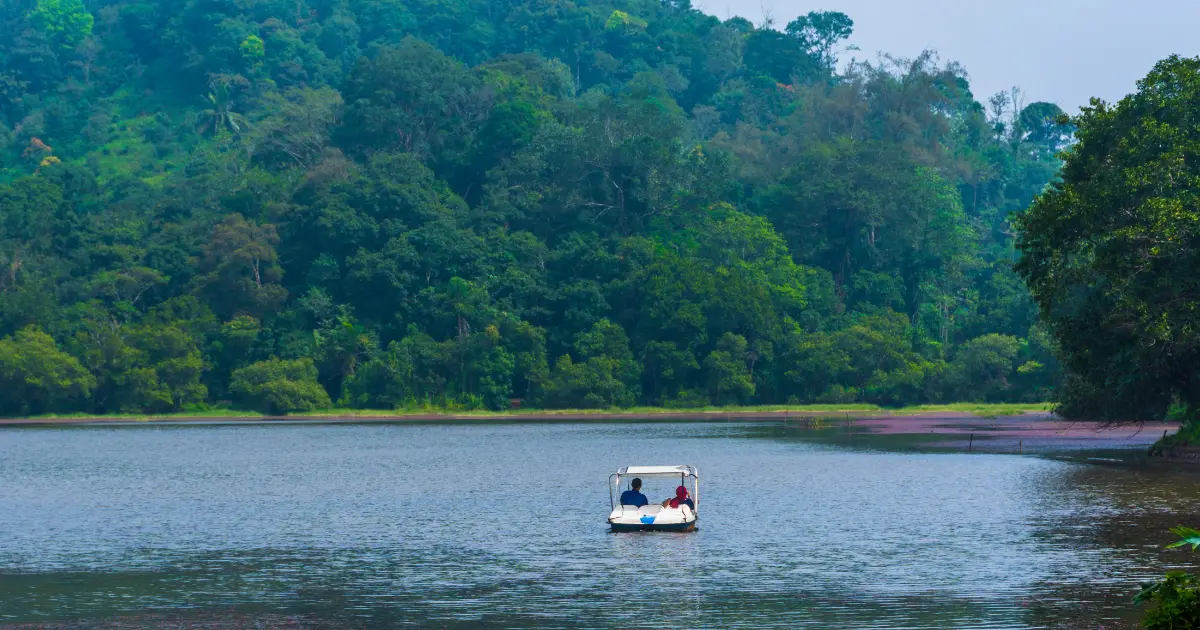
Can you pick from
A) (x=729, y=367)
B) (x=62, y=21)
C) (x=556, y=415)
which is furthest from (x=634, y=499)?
(x=62, y=21)

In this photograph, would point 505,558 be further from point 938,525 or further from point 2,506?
point 2,506

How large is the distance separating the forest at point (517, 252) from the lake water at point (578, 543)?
151 ft

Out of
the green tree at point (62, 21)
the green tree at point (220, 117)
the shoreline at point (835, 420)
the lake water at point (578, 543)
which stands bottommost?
the lake water at point (578, 543)

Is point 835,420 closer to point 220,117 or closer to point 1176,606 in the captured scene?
point 1176,606

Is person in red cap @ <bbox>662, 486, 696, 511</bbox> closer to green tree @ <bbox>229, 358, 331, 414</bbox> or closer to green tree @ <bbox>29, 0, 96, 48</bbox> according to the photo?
green tree @ <bbox>229, 358, 331, 414</bbox>

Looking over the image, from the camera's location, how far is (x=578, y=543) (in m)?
Result: 38.0

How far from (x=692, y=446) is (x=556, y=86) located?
290ft

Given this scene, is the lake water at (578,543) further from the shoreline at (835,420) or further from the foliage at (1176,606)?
the shoreline at (835,420)

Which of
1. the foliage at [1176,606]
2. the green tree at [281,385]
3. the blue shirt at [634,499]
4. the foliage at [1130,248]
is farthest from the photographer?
the green tree at [281,385]

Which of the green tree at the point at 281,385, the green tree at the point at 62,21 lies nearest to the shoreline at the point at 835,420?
the green tree at the point at 281,385

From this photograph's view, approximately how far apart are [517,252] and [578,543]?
9027 centimetres

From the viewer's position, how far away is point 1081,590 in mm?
28594

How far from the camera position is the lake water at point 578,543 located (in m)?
27.7

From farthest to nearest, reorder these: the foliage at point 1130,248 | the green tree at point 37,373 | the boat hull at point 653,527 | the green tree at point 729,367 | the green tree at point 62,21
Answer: the green tree at point 62,21, the green tree at point 729,367, the green tree at point 37,373, the foliage at point 1130,248, the boat hull at point 653,527
